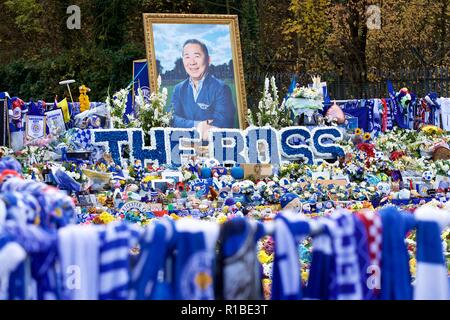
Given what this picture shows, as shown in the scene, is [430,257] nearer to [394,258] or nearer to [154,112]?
[394,258]

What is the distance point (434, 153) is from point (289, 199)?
4.82 meters

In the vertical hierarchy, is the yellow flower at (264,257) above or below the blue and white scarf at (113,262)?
below

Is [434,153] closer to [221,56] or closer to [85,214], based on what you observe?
[221,56]

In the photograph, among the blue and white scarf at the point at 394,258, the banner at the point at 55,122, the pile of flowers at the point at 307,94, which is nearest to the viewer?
the blue and white scarf at the point at 394,258

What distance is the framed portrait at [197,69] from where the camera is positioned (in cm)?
1642

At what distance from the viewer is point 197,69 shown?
54.9 ft

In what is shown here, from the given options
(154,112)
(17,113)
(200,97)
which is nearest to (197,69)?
(200,97)

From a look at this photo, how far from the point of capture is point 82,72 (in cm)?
2786

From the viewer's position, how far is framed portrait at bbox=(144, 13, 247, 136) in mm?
16422

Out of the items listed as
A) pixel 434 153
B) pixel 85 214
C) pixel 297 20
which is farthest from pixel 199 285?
pixel 297 20

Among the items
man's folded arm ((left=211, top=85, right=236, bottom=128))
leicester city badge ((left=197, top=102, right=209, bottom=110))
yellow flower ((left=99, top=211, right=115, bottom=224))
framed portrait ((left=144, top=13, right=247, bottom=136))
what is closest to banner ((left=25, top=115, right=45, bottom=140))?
framed portrait ((left=144, top=13, right=247, bottom=136))

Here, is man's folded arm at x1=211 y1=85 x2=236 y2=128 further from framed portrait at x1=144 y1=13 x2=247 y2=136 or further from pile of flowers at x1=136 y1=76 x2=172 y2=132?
pile of flowers at x1=136 y1=76 x2=172 y2=132

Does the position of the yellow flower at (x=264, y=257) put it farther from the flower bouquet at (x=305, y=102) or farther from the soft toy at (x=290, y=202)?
the flower bouquet at (x=305, y=102)

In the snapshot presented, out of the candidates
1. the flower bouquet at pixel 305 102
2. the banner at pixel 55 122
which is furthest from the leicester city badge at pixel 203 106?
the banner at pixel 55 122
